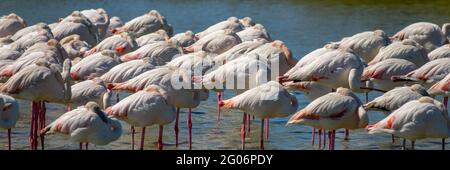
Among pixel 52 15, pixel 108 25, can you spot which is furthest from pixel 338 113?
pixel 52 15

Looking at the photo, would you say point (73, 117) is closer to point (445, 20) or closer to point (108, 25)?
point (108, 25)

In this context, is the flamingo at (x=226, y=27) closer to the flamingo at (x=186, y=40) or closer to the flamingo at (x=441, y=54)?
the flamingo at (x=186, y=40)

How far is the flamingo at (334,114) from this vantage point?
10.6 metres

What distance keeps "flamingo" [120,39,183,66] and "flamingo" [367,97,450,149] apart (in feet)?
13.3

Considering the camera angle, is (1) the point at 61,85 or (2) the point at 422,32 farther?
(2) the point at 422,32

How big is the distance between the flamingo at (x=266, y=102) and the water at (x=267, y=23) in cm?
85

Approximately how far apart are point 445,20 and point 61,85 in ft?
44.2

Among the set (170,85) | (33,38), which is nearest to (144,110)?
(170,85)

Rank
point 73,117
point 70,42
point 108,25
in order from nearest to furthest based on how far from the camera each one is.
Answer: point 73,117 → point 70,42 → point 108,25

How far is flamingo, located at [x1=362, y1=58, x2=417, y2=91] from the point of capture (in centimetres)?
1262

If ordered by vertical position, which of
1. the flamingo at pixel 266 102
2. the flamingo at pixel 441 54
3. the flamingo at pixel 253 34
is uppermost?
the flamingo at pixel 253 34

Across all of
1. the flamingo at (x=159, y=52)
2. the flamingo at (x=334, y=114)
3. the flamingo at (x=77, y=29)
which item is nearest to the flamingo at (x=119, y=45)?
the flamingo at (x=159, y=52)

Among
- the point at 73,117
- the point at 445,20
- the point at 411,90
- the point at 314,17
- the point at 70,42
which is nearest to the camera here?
the point at 73,117

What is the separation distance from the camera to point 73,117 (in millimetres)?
10219
